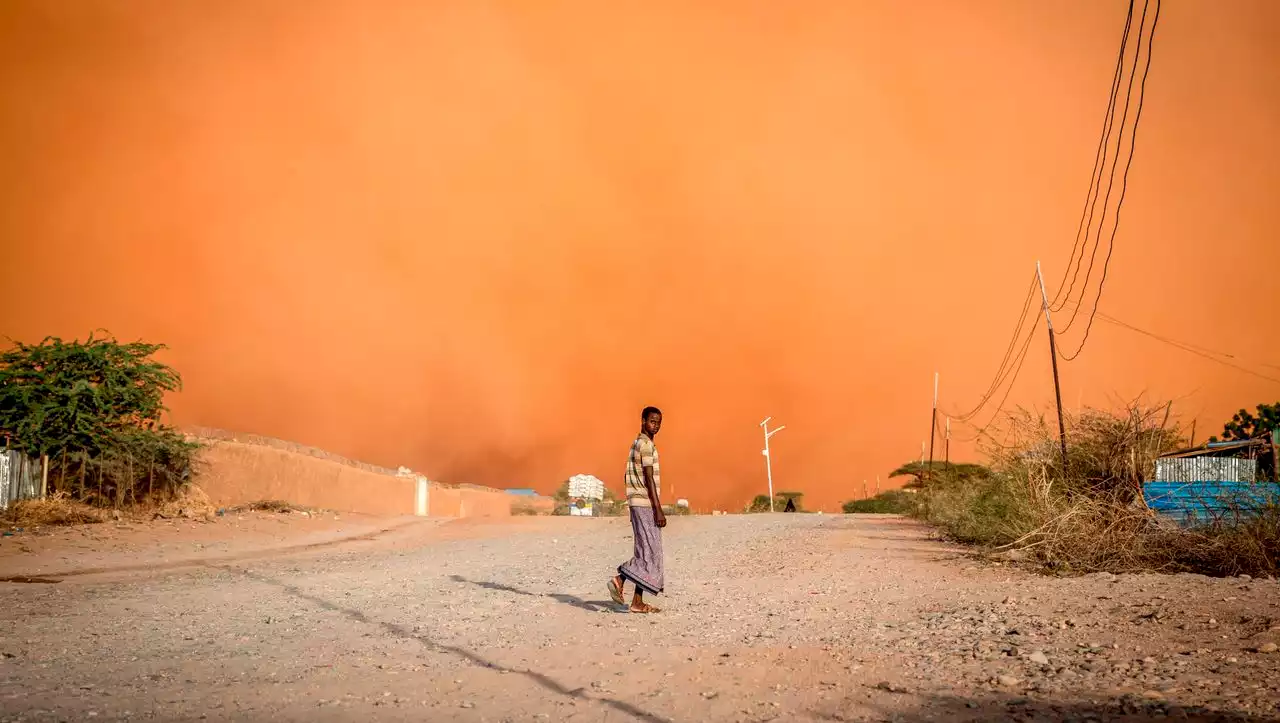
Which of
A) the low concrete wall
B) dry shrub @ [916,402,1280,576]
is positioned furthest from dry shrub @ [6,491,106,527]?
dry shrub @ [916,402,1280,576]

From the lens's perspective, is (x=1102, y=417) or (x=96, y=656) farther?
(x=1102, y=417)

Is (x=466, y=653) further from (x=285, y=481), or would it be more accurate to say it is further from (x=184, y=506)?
(x=285, y=481)

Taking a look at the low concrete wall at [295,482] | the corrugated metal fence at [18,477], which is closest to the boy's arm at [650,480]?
the corrugated metal fence at [18,477]

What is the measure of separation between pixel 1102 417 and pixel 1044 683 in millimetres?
10485

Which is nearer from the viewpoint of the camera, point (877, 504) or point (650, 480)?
point (650, 480)

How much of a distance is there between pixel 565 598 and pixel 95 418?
72.0 feet

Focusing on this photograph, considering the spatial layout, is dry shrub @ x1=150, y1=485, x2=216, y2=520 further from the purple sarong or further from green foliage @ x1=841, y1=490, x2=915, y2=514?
green foliage @ x1=841, y1=490, x2=915, y2=514

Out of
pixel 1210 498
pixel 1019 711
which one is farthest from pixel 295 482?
pixel 1019 711

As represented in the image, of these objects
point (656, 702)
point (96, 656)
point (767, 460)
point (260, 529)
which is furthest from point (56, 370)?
point (767, 460)

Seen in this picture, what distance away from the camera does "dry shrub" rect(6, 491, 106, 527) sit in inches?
901

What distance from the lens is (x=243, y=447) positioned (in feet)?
142

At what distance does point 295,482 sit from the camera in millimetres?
43156

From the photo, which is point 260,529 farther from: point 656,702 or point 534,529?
point 656,702

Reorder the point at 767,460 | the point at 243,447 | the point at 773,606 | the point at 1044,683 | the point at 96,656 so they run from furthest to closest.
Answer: the point at 767,460, the point at 243,447, the point at 773,606, the point at 96,656, the point at 1044,683
